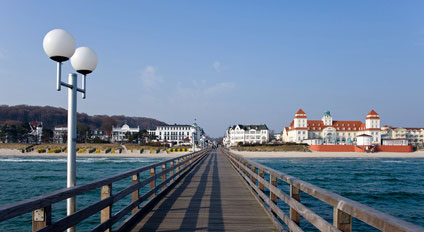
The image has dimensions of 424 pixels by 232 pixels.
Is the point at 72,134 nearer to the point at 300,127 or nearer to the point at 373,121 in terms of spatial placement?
the point at 300,127

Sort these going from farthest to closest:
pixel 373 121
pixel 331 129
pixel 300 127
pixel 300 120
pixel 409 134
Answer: pixel 409 134 → pixel 331 129 → pixel 300 120 → pixel 300 127 → pixel 373 121

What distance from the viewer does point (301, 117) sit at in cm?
10712

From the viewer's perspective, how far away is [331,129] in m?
110

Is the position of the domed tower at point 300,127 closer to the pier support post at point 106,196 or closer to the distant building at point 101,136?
the distant building at point 101,136

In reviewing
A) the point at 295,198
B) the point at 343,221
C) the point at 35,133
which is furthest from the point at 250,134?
the point at 343,221

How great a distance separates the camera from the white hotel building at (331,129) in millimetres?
101875

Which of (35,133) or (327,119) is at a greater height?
(327,119)

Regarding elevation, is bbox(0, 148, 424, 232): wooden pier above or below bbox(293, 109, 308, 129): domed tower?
below

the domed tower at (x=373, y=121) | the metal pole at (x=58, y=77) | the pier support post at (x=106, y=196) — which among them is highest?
the domed tower at (x=373, y=121)

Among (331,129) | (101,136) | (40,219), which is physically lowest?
(101,136)

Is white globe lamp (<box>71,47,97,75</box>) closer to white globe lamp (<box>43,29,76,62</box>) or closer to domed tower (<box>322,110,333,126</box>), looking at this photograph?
white globe lamp (<box>43,29,76,62</box>)

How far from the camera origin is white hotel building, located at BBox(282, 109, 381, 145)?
4011 inches

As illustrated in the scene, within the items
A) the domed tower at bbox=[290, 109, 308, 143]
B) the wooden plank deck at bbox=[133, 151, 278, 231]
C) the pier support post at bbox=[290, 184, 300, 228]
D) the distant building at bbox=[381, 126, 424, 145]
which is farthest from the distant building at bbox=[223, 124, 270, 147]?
the pier support post at bbox=[290, 184, 300, 228]

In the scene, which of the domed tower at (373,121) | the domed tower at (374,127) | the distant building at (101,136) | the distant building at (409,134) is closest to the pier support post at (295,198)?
the domed tower at (374,127)
